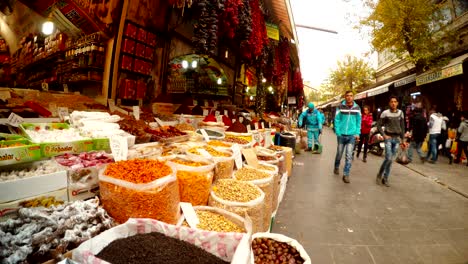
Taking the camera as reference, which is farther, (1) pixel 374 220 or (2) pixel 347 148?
(2) pixel 347 148

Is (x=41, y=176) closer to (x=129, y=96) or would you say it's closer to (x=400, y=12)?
(x=129, y=96)

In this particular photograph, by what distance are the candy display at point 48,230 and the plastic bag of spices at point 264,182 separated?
4.71 ft

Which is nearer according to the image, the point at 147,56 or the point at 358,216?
the point at 358,216

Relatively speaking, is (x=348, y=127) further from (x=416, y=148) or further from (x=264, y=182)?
(x=416, y=148)

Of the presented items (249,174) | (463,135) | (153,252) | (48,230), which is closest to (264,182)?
(249,174)

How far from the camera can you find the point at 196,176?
2.06m

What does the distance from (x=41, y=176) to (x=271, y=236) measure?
1.61m

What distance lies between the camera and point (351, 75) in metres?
32.5

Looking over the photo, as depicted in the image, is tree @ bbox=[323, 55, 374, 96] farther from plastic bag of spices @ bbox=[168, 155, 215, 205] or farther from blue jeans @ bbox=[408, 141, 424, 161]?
plastic bag of spices @ bbox=[168, 155, 215, 205]

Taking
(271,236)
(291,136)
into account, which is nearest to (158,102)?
(291,136)

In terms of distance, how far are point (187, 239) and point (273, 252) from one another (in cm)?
75

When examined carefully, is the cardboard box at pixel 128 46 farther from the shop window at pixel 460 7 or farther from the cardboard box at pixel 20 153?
the shop window at pixel 460 7

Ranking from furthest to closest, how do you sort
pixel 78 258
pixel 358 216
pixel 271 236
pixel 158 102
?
pixel 158 102 < pixel 358 216 < pixel 271 236 < pixel 78 258

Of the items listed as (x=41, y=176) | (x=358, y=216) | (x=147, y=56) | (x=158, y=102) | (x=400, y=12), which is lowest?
(x=358, y=216)
